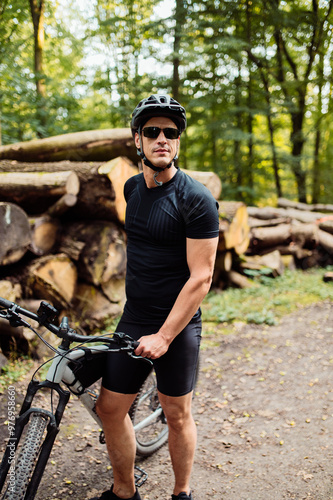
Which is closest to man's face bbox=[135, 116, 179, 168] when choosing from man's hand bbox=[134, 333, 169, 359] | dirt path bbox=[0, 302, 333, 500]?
man's hand bbox=[134, 333, 169, 359]

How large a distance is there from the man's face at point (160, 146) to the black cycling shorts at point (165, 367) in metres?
0.95

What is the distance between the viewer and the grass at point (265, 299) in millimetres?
5969

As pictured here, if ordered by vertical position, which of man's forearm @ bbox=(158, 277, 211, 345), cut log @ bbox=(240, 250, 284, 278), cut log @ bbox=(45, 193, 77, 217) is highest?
cut log @ bbox=(45, 193, 77, 217)

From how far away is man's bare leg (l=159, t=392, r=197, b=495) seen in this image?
7.07 feet

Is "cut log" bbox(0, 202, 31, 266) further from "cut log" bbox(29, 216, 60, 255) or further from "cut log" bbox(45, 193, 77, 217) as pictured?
"cut log" bbox(45, 193, 77, 217)

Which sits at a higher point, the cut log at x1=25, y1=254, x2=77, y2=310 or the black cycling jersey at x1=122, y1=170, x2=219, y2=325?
the black cycling jersey at x1=122, y1=170, x2=219, y2=325

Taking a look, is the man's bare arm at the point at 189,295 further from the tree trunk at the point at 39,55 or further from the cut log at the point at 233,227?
the tree trunk at the point at 39,55

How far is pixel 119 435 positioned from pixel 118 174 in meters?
3.62

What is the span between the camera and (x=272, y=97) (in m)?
12.6

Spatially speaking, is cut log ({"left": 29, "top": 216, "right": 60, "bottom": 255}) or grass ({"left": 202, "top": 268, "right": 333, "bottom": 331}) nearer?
cut log ({"left": 29, "top": 216, "right": 60, "bottom": 255})

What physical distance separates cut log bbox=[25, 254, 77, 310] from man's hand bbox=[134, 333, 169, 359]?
2.94 meters

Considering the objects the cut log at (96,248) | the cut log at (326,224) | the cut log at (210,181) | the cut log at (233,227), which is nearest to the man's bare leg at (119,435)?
the cut log at (96,248)

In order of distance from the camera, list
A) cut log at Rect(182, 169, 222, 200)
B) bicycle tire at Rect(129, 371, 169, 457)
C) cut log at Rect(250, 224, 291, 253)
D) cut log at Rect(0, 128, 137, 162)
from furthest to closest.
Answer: cut log at Rect(250, 224, 291, 253)
cut log at Rect(182, 169, 222, 200)
cut log at Rect(0, 128, 137, 162)
bicycle tire at Rect(129, 371, 169, 457)

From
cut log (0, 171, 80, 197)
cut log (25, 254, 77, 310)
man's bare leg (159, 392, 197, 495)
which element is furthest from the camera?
cut log (0, 171, 80, 197)
